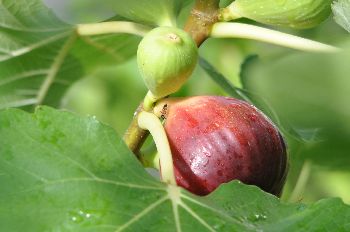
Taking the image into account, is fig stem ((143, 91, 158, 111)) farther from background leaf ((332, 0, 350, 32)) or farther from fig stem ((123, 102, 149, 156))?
background leaf ((332, 0, 350, 32))

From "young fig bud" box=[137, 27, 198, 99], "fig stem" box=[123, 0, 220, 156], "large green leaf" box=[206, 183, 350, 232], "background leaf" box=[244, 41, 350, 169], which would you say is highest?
"fig stem" box=[123, 0, 220, 156]

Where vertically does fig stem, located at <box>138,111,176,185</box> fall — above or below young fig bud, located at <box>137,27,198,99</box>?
below

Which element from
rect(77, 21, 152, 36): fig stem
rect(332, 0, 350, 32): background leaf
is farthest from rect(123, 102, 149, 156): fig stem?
rect(332, 0, 350, 32): background leaf

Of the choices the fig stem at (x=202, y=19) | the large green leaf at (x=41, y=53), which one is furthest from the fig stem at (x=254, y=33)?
the large green leaf at (x=41, y=53)

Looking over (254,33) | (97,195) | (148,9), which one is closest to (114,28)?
(148,9)

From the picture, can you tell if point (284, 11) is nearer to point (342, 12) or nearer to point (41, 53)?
point (342, 12)

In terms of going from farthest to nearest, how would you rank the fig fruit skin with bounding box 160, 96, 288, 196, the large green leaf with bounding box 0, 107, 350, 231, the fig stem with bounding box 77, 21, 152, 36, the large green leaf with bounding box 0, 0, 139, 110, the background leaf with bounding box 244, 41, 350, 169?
the large green leaf with bounding box 0, 0, 139, 110 < the fig stem with bounding box 77, 21, 152, 36 < the fig fruit skin with bounding box 160, 96, 288, 196 < the large green leaf with bounding box 0, 107, 350, 231 < the background leaf with bounding box 244, 41, 350, 169

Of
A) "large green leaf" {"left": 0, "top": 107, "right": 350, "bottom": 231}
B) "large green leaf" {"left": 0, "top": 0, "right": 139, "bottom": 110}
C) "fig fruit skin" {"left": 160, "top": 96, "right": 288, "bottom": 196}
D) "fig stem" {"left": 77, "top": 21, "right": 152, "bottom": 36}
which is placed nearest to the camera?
"large green leaf" {"left": 0, "top": 107, "right": 350, "bottom": 231}

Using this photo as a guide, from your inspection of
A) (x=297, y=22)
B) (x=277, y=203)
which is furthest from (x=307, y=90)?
(x=297, y=22)
